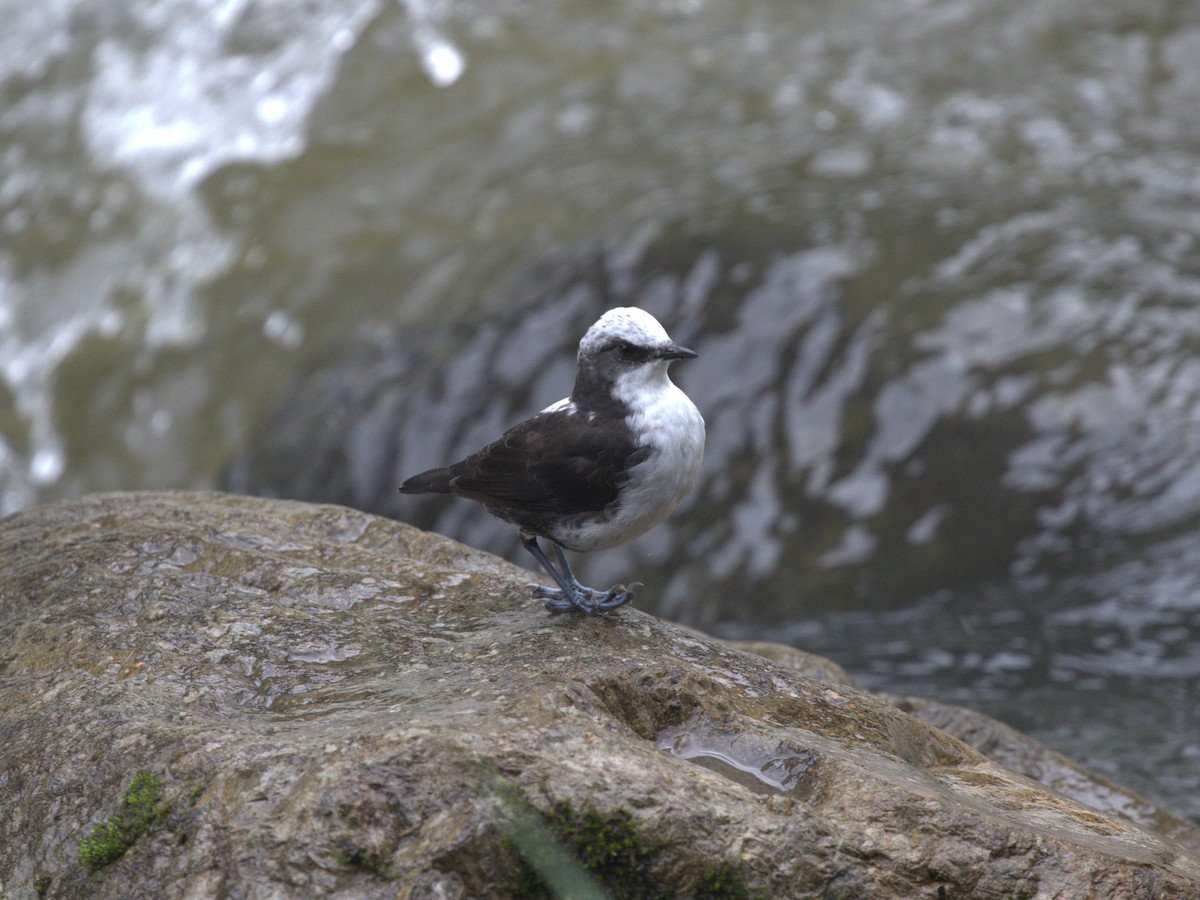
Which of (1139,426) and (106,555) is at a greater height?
(106,555)

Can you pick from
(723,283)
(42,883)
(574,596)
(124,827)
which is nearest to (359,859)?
(124,827)

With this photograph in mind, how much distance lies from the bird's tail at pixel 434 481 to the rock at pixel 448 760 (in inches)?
13.8

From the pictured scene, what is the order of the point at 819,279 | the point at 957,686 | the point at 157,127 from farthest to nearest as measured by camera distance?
the point at 157,127 → the point at 819,279 → the point at 957,686

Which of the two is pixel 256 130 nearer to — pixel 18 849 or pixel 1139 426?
pixel 1139 426

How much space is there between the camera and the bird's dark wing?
3932mm

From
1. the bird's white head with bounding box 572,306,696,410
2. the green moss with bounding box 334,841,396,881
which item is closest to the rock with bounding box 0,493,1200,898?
the green moss with bounding box 334,841,396,881

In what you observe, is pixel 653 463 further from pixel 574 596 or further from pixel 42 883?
pixel 42 883

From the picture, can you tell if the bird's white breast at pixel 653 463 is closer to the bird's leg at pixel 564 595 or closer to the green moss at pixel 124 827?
the bird's leg at pixel 564 595

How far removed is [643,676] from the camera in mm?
3439

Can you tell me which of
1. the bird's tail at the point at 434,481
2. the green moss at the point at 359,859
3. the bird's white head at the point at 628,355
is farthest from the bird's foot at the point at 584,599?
the green moss at the point at 359,859

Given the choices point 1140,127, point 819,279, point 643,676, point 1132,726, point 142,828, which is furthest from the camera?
point 1140,127

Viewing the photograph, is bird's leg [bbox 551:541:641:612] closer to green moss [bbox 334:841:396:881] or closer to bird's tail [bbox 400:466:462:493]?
bird's tail [bbox 400:466:462:493]

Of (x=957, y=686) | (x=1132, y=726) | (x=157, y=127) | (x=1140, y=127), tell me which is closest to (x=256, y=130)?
(x=157, y=127)

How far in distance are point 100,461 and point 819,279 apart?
6.24 m
